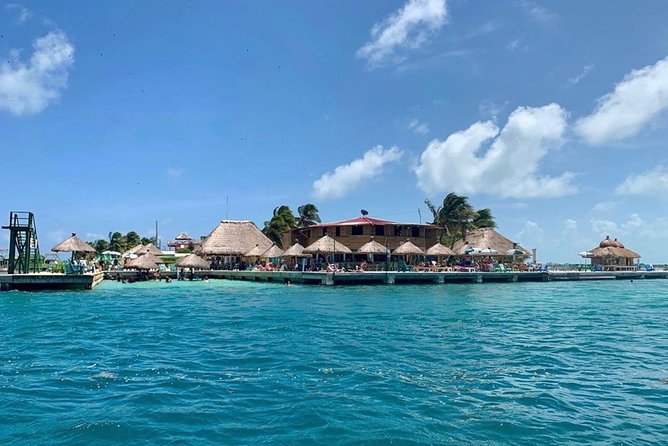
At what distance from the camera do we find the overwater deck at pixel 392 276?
3575 centimetres

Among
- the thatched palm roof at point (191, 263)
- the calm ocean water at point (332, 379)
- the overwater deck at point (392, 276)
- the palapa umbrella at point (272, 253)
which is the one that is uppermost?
the palapa umbrella at point (272, 253)

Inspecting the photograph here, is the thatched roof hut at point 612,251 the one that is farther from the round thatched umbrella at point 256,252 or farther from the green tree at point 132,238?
the green tree at point 132,238

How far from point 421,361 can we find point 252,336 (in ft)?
16.8

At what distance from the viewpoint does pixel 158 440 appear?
627 centimetres

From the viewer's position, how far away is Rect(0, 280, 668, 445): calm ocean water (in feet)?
21.7

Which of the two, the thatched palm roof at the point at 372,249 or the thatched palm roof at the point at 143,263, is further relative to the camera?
the thatched palm roof at the point at 143,263

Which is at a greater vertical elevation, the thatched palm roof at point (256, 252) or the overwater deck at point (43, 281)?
the thatched palm roof at point (256, 252)

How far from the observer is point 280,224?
61.8 metres

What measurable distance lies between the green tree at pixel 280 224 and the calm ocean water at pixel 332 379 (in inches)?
1695

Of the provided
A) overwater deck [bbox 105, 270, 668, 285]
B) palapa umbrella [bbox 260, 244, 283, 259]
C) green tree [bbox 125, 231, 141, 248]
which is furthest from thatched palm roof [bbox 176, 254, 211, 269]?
green tree [bbox 125, 231, 141, 248]

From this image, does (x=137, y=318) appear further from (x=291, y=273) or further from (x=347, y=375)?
(x=291, y=273)

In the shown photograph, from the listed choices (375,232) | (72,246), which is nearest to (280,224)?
(375,232)

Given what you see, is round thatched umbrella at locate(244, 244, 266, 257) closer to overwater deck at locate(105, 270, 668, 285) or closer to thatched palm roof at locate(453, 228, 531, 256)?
overwater deck at locate(105, 270, 668, 285)

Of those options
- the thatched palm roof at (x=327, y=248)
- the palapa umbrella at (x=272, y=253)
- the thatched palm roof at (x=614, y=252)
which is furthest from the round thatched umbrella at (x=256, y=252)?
the thatched palm roof at (x=614, y=252)
